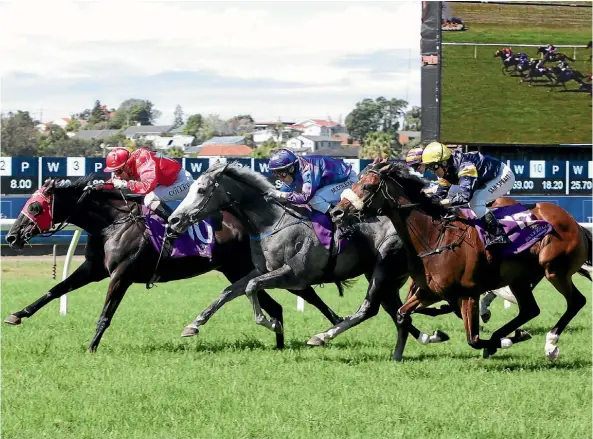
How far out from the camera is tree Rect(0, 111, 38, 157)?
7250 centimetres

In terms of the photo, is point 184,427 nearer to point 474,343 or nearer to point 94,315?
point 474,343

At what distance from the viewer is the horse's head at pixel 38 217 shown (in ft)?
29.1

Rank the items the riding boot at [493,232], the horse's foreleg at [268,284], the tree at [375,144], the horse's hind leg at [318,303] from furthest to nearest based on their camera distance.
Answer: the tree at [375,144], the horse's hind leg at [318,303], the horse's foreleg at [268,284], the riding boot at [493,232]

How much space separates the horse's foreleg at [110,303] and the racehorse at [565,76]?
16.6m

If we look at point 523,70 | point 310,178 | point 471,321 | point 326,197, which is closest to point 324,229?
point 326,197

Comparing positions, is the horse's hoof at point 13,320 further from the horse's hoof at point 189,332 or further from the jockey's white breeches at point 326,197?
the jockey's white breeches at point 326,197

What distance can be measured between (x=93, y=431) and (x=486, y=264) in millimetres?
3523

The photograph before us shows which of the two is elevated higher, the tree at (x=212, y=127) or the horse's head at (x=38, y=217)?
the tree at (x=212, y=127)

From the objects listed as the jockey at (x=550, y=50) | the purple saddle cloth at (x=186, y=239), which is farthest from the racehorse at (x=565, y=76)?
the purple saddle cloth at (x=186, y=239)

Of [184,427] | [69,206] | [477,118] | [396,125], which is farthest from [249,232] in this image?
[396,125]

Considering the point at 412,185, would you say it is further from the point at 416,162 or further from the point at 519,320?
the point at 519,320

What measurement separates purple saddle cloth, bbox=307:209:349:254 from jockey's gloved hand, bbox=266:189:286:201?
0.90 feet

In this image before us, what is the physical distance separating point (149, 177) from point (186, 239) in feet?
2.08

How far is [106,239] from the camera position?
29.0 ft
